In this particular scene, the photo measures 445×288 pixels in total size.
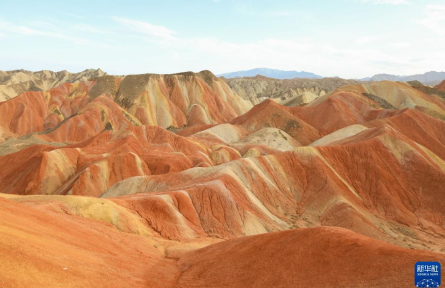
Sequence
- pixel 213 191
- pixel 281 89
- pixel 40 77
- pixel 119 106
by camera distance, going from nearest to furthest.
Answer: pixel 213 191, pixel 119 106, pixel 281 89, pixel 40 77

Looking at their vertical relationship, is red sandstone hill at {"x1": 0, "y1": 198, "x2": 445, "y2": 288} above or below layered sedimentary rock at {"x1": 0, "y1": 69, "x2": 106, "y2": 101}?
below

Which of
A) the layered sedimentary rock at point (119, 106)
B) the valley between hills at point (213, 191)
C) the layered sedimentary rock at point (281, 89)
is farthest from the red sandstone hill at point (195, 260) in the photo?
the layered sedimentary rock at point (281, 89)

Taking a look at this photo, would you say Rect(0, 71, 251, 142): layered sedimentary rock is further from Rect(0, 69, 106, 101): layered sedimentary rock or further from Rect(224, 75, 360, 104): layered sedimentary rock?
Rect(0, 69, 106, 101): layered sedimentary rock

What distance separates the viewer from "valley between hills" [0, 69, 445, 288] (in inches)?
776

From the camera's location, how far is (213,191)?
149 ft

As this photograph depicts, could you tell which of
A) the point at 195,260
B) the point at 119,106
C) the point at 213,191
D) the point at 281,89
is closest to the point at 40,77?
the point at 119,106

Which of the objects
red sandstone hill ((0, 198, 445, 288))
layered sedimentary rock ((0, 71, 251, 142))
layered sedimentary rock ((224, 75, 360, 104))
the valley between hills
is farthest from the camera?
layered sedimentary rock ((224, 75, 360, 104))

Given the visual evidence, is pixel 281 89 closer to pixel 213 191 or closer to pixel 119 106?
pixel 119 106

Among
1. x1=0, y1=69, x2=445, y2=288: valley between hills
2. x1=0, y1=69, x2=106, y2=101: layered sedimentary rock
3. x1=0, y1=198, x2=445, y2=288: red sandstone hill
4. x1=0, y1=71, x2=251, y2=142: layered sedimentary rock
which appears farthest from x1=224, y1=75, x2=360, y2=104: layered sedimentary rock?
x1=0, y1=198, x2=445, y2=288: red sandstone hill

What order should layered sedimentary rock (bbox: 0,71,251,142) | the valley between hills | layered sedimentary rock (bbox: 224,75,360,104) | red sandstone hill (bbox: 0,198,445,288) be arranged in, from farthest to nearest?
layered sedimentary rock (bbox: 224,75,360,104), layered sedimentary rock (bbox: 0,71,251,142), the valley between hills, red sandstone hill (bbox: 0,198,445,288)

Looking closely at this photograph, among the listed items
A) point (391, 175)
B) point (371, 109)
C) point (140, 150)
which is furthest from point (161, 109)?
point (391, 175)

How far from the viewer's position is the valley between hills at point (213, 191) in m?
19.7

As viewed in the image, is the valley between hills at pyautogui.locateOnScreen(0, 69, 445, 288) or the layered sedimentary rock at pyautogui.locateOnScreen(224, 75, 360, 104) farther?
the layered sedimentary rock at pyautogui.locateOnScreen(224, 75, 360, 104)

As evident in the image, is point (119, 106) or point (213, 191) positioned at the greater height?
point (119, 106)
